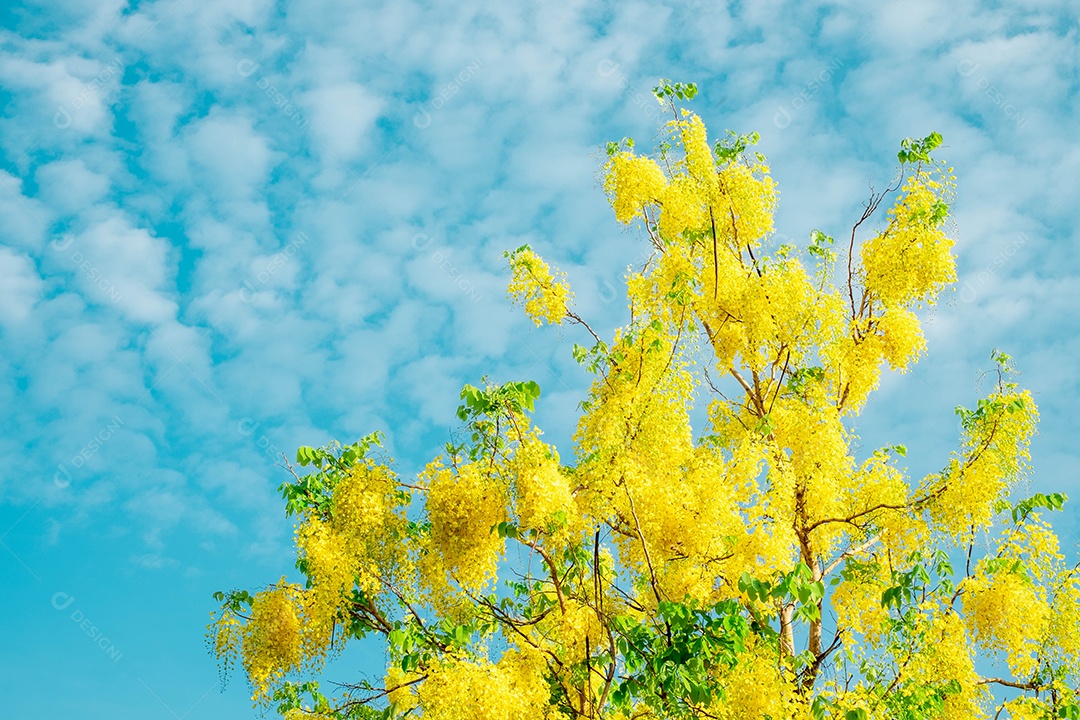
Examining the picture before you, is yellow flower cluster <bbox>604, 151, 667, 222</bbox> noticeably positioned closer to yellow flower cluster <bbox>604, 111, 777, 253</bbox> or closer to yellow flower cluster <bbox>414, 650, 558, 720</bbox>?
yellow flower cluster <bbox>604, 111, 777, 253</bbox>

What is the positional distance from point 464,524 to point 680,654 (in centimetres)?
174

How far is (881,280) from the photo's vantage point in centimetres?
847

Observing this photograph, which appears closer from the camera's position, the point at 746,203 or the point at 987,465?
the point at 987,465

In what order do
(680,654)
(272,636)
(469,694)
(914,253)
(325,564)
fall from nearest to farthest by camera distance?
(680,654) < (469,694) < (325,564) < (272,636) < (914,253)

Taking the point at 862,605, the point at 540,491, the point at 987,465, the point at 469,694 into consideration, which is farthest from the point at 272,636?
the point at 987,465

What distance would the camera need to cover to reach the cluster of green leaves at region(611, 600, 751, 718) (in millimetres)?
5656

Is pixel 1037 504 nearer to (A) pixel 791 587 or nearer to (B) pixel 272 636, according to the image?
(A) pixel 791 587

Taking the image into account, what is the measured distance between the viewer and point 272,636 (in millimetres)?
6934

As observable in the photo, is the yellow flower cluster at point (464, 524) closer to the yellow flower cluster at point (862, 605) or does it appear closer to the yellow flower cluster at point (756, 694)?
the yellow flower cluster at point (756, 694)

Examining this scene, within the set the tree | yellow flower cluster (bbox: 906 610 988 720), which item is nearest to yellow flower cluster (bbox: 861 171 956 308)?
the tree

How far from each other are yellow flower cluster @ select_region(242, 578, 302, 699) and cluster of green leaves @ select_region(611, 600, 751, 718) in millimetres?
2463

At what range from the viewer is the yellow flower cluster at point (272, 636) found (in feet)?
22.7

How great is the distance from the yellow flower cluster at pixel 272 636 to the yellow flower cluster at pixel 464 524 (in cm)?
113

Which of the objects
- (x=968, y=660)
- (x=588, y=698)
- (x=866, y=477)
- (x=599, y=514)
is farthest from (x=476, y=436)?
(x=968, y=660)
